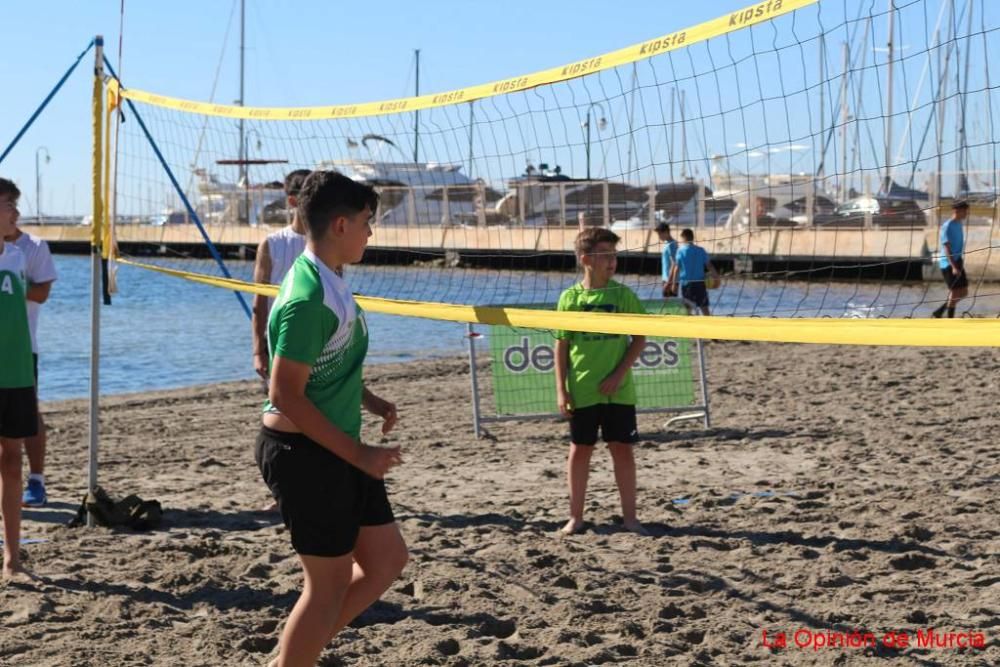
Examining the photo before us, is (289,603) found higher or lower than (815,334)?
lower

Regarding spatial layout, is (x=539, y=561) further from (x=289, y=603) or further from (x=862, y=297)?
(x=862, y=297)

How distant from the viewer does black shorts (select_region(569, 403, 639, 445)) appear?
5.43 m

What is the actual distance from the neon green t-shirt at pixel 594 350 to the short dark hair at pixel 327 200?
2.29 metres

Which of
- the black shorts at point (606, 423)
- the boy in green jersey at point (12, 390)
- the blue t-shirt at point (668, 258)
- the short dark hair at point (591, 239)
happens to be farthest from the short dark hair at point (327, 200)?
the blue t-shirt at point (668, 258)

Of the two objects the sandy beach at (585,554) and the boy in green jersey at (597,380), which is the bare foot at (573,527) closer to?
the boy in green jersey at (597,380)

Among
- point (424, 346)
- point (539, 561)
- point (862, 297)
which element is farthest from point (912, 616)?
point (862, 297)

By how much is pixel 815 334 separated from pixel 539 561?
1.79 m

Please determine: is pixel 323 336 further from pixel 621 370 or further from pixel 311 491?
pixel 621 370

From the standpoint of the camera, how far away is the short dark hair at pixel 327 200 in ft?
10.3

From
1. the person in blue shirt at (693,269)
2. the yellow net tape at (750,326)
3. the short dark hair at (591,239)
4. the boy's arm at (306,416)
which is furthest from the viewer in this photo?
the person in blue shirt at (693,269)

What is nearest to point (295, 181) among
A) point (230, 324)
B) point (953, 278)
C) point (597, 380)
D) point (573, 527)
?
point (597, 380)

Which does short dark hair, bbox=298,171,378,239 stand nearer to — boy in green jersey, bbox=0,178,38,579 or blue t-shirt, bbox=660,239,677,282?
boy in green jersey, bbox=0,178,38,579

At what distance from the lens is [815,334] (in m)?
3.66

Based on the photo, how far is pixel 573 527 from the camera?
17.9 ft
